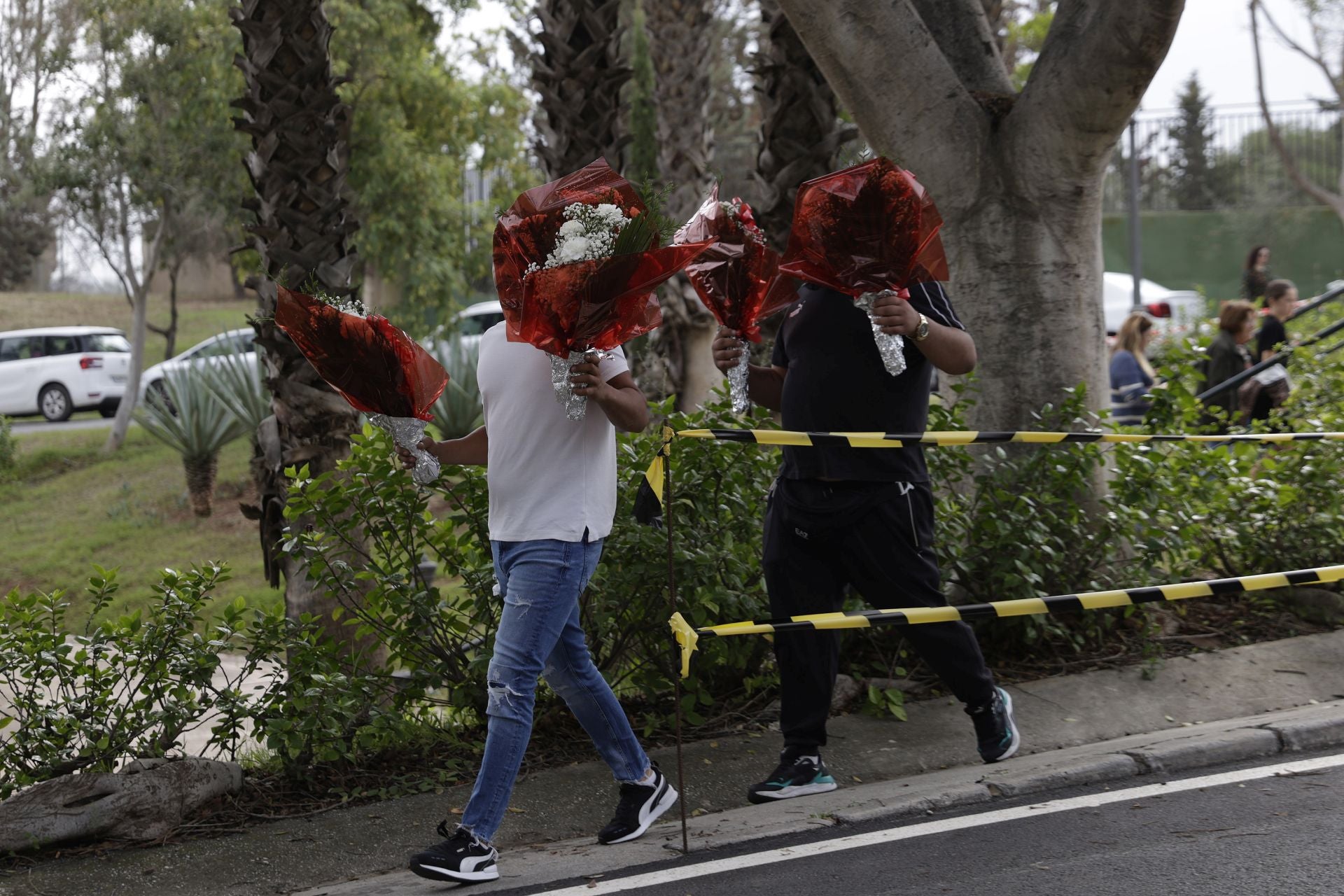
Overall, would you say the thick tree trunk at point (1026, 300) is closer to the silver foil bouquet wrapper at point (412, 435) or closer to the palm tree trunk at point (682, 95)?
the silver foil bouquet wrapper at point (412, 435)

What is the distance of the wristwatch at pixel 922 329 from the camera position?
175 inches

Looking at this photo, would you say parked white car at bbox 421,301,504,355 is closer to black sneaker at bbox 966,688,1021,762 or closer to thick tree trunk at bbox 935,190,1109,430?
thick tree trunk at bbox 935,190,1109,430

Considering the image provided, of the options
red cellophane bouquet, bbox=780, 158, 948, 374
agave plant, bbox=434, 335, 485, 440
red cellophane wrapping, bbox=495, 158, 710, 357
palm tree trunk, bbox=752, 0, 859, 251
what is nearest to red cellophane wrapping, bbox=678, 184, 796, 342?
red cellophane bouquet, bbox=780, 158, 948, 374

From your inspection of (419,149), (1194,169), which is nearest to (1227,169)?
(1194,169)

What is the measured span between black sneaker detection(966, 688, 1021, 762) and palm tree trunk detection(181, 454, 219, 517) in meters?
12.6

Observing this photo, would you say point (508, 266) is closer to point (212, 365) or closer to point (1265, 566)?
point (1265, 566)

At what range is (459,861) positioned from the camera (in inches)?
Answer: 164

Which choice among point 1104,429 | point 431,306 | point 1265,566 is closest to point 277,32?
point 1104,429

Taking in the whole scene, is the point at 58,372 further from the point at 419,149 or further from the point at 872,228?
the point at 872,228

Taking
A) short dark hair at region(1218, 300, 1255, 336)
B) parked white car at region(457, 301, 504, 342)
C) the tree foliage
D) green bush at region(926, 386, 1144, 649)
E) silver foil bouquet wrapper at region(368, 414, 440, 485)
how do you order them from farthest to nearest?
1. parked white car at region(457, 301, 504, 342)
2. the tree foliage
3. short dark hair at region(1218, 300, 1255, 336)
4. green bush at region(926, 386, 1144, 649)
5. silver foil bouquet wrapper at region(368, 414, 440, 485)

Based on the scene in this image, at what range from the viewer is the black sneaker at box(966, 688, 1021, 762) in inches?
194

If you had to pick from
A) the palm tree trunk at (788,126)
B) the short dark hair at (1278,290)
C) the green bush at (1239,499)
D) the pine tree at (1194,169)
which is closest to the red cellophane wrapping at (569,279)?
the green bush at (1239,499)

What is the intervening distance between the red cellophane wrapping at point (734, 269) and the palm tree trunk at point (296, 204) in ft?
7.68

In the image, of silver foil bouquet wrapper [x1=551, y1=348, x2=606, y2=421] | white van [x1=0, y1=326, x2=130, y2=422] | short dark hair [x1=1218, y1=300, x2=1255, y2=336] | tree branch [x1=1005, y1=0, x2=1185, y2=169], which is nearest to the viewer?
silver foil bouquet wrapper [x1=551, y1=348, x2=606, y2=421]
